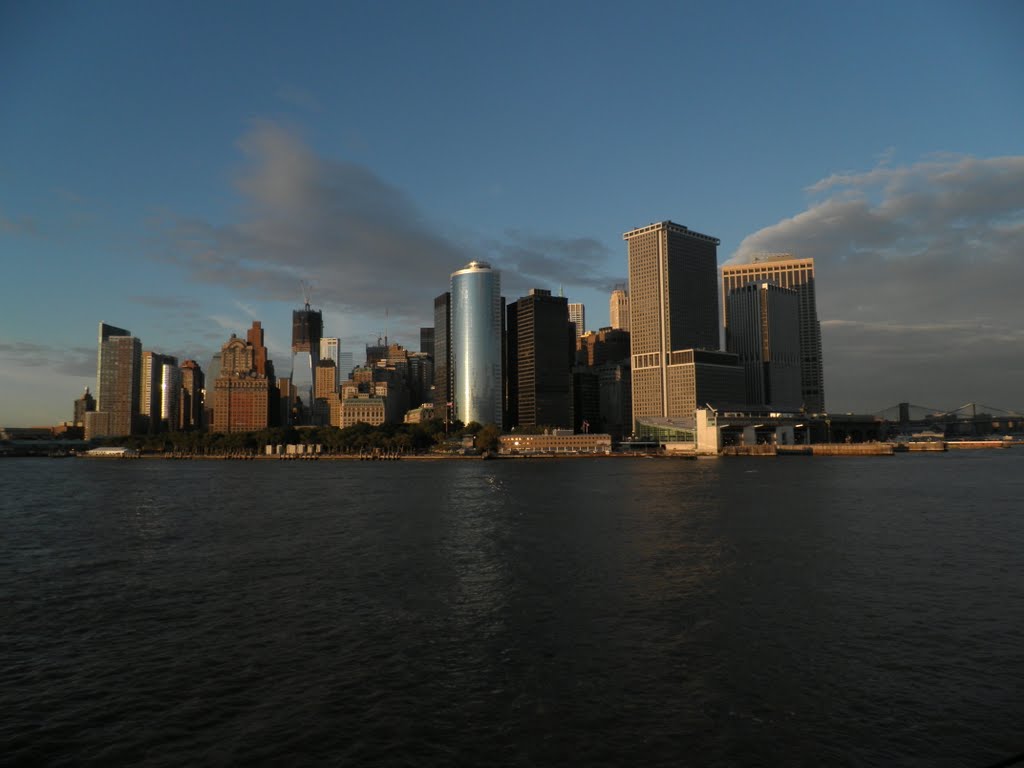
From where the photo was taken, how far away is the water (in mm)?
20484

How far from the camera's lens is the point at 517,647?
94.5 feet

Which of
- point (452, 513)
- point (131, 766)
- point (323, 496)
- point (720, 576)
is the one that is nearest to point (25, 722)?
point (131, 766)

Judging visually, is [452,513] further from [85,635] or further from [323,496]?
[85,635]

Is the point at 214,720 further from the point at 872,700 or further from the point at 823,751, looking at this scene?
the point at 872,700

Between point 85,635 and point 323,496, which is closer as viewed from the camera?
point 85,635

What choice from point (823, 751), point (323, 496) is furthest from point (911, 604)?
point (323, 496)

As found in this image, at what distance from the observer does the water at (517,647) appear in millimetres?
20484

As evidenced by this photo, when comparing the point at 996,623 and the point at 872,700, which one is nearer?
the point at 872,700

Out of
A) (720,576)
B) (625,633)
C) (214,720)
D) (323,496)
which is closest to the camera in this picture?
(214,720)

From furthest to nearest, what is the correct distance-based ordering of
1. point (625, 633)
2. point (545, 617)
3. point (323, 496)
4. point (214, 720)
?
1. point (323, 496)
2. point (545, 617)
3. point (625, 633)
4. point (214, 720)

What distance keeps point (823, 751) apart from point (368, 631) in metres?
19.4

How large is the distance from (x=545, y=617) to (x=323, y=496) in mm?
77993

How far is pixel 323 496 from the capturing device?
105 metres

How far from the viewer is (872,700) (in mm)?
23109
